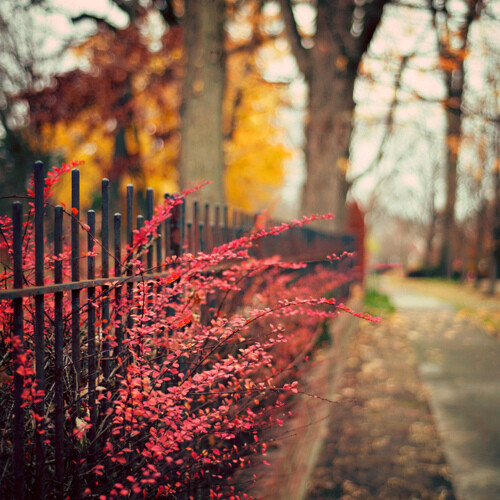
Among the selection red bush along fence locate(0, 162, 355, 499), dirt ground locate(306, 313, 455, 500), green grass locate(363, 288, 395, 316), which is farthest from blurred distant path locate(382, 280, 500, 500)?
red bush along fence locate(0, 162, 355, 499)

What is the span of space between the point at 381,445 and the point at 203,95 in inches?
241

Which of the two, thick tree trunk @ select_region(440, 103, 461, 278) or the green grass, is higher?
thick tree trunk @ select_region(440, 103, 461, 278)

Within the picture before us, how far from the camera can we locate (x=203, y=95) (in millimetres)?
9047

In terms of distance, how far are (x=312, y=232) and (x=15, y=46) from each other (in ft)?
33.7

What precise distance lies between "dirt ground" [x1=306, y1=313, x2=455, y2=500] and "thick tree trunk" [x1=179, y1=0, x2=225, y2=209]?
3.90 metres

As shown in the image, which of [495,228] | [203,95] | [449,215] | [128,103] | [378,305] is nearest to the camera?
[203,95]

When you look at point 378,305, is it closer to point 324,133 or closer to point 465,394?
point 324,133

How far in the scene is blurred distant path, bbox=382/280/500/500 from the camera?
4.89 meters

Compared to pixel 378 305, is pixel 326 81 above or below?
above

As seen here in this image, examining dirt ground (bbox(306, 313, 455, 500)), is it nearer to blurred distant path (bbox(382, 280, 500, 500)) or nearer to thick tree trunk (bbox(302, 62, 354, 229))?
blurred distant path (bbox(382, 280, 500, 500))

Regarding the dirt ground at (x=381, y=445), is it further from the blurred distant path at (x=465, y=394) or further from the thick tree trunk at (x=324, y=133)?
the thick tree trunk at (x=324, y=133)

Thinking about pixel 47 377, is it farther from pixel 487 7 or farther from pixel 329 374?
pixel 487 7

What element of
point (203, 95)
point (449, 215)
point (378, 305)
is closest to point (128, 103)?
point (203, 95)

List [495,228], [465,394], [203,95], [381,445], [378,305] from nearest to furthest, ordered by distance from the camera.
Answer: [381,445] < [465,394] < [203,95] < [378,305] < [495,228]
